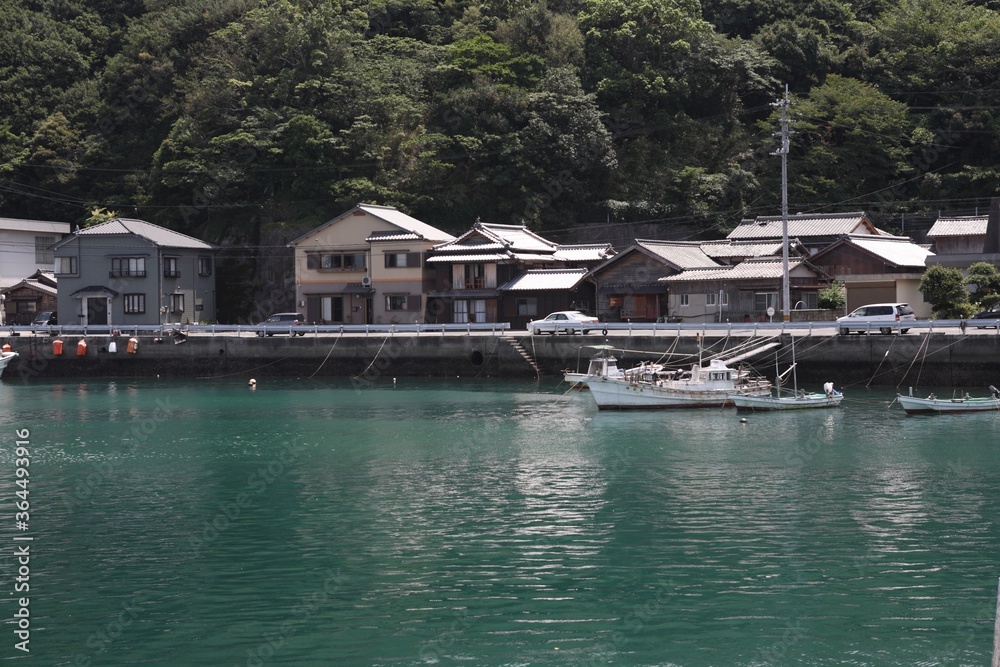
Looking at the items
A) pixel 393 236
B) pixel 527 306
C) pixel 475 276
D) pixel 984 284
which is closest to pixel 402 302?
pixel 393 236

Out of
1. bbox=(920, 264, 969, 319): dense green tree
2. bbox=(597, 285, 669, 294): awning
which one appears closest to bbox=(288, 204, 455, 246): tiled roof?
bbox=(597, 285, 669, 294): awning

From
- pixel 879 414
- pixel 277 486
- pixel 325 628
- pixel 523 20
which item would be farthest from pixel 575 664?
pixel 523 20

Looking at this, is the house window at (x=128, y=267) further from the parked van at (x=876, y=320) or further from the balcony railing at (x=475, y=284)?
the parked van at (x=876, y=320)

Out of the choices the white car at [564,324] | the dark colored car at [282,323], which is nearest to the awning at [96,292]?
the dark colored car at [282,323]

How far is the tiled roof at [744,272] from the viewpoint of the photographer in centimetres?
5519

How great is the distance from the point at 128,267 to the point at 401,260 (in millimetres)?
17606

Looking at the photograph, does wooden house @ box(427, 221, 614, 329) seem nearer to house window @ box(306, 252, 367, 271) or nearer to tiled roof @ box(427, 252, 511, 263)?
tiled roof @ box(427, 252, 511, 263)

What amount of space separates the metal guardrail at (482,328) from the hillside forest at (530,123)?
46.3ft

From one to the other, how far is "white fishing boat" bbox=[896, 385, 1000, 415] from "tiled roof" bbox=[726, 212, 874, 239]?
24558mm

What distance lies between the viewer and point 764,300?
56.1 meters

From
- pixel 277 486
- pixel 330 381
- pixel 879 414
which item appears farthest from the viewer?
pixel 330 381

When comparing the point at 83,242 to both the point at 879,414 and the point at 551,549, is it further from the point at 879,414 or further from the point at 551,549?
the point at 551,549

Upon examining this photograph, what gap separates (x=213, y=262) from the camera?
70.5m

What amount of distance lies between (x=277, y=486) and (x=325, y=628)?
11.0 m
